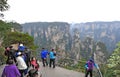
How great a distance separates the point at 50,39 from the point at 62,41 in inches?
339

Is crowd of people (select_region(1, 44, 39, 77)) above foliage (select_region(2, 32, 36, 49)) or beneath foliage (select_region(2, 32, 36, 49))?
above

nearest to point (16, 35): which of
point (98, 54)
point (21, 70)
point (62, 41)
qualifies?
point (21, 70)
